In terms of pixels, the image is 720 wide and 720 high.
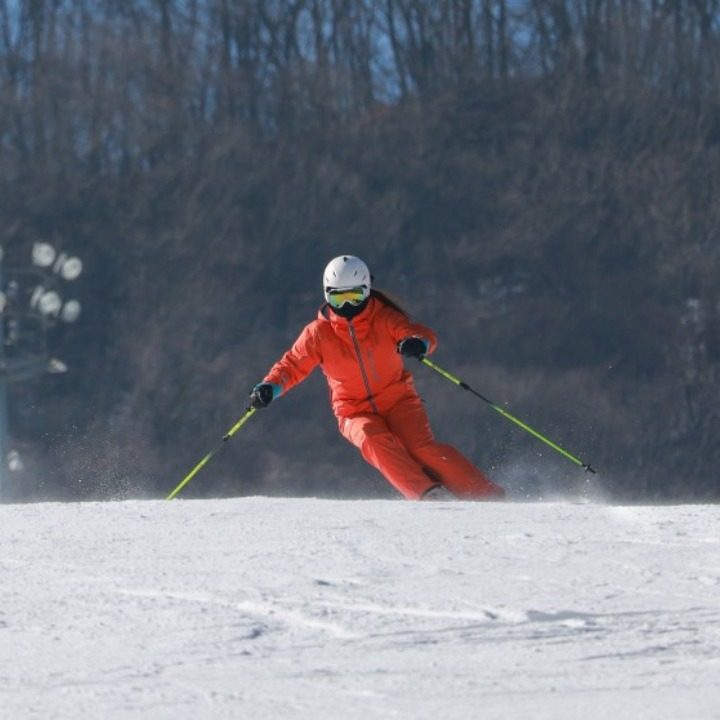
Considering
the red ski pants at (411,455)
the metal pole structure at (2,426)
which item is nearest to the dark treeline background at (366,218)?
the metal pole structure at (2,426)

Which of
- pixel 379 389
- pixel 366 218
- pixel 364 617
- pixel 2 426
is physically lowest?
pixel 2 426

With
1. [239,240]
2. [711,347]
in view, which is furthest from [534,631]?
[239,240]

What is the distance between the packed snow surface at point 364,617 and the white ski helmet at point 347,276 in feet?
6.78

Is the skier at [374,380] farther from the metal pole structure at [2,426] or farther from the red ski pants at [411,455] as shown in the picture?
the metal pole structure at [2,426]

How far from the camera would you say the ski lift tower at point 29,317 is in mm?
19422

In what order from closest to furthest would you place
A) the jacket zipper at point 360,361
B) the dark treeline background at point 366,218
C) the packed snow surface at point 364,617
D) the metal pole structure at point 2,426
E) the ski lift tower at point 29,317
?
the packed snow surface at point 364,617
the jacket zipper at point 360,361
the metal pole structure at point 2,426
the ski lift tower at point 29,317
the dark treeline background at point 366,218

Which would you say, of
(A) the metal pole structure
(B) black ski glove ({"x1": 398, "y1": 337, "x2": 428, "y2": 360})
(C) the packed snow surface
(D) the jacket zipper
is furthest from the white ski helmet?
(A) the metal pole structure

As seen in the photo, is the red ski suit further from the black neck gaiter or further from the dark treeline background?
the dark treeline background

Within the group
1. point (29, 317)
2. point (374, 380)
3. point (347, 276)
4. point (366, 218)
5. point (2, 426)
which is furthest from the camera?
point (366, 218)

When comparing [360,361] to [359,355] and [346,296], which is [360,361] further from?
[346,296]

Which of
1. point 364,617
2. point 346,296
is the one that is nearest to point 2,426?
point 346,296

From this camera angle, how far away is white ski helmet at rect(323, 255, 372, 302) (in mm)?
7160

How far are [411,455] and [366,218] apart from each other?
24.0m

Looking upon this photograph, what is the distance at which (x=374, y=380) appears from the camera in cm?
729
